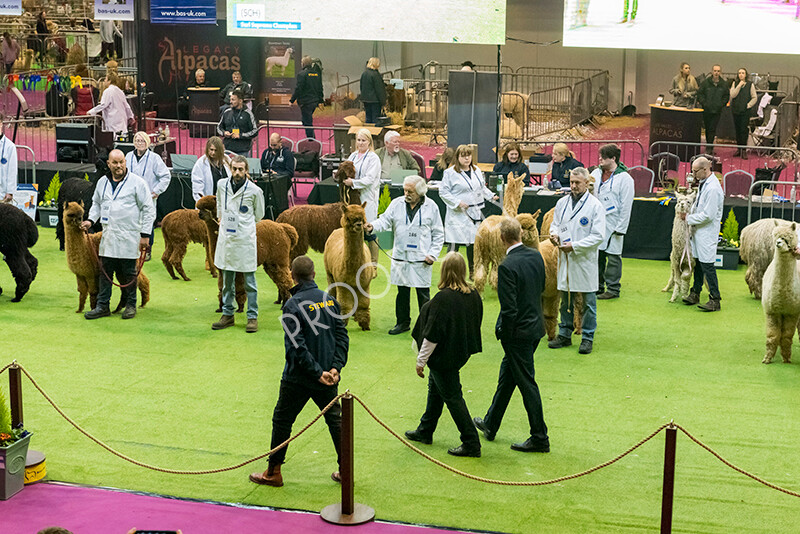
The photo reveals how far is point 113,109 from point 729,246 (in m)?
10.3

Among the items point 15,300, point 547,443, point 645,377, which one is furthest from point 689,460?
point 15,300

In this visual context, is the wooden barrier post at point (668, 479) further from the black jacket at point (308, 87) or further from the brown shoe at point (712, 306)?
the black jacket at point (308, 87)

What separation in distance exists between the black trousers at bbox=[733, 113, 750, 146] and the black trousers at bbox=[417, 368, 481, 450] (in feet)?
49.4

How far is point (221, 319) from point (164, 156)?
250 inches

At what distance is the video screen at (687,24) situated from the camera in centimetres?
1462

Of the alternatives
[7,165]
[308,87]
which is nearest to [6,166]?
[7,165]

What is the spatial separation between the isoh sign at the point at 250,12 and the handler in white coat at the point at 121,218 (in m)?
6.16

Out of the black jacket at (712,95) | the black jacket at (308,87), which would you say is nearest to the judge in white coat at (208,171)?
the black jacket at (308,87)

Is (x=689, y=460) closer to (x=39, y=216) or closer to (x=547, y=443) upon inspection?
(x=547, y=443)

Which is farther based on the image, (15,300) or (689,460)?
(15,300)

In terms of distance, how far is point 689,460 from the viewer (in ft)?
24.9

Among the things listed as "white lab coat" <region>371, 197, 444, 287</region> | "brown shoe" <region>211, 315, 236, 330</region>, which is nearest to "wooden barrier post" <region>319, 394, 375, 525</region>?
"white lab coat" <region>371, 197, 444, 287</region>

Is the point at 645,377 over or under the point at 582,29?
under

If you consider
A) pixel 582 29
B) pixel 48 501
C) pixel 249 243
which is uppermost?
pixel 582 29
